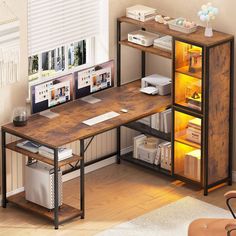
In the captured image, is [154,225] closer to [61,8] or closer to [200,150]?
[200,150]

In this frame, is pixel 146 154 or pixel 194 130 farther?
pixel 146 154

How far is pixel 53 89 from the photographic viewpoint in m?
7.98

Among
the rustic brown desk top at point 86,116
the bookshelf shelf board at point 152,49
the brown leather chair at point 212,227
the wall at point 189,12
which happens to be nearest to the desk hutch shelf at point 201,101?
the bookshelf shelf board at point 152,49

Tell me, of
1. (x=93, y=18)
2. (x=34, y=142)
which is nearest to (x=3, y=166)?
(x=34, y=142)

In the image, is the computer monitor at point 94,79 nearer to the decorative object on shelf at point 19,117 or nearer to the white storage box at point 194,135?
the decorative object on shelf at point 19,117

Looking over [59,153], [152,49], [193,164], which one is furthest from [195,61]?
[59,153]

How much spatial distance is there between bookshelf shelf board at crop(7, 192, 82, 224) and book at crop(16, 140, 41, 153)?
51 cm

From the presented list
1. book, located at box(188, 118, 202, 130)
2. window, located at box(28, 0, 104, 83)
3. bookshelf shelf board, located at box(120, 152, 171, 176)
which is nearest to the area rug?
bookshelf shelf board, located at box(120, 152, 171, 176)

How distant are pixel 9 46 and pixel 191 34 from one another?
1.58 meters

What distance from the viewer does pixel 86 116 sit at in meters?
7.98

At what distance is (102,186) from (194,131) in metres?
0.98

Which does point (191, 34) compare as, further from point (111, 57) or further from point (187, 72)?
point (111, 57)

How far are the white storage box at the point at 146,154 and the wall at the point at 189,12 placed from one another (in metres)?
0.75

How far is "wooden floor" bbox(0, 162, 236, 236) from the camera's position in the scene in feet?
24.9
